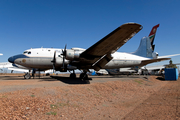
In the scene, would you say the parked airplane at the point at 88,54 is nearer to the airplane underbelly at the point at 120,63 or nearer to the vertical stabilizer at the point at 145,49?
the airplane underbelly at the point at 120,63

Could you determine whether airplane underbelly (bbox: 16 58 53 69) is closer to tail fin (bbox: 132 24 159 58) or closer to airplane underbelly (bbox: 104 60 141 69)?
airplane underbelly (bbox: 104 60 141 69)

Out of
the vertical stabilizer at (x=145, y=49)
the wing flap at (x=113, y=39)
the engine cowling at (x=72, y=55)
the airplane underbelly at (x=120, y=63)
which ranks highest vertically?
the vertical stabilizer at (x=145, y=49)

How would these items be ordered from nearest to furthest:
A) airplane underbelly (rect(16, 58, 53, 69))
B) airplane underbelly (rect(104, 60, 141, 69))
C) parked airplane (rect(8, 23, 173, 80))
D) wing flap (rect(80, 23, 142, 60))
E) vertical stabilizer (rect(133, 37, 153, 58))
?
wing flap (rect(80, 23, 142, 60))
parked airplane (rect(8, 23, 173, 80))
airplane underbelly (rect(16, 58, 53, 69))
airplane underbelly (rect(104, 60, 141, 69))
vertical stabilizer (rect(133, 37, 153, 58))

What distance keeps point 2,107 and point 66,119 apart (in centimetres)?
255

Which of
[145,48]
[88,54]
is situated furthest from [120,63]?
[88,54]

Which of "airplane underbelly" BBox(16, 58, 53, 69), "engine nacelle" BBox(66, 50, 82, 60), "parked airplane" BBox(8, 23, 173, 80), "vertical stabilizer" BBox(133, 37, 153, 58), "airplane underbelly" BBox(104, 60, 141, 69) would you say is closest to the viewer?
"parked airplane" BBox(8, 23, 173, 80)

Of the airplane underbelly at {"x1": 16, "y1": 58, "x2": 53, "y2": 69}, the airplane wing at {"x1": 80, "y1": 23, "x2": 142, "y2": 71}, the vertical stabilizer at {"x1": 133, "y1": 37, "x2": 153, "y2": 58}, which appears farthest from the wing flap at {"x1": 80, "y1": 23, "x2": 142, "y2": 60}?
the vertical stabilizer at {"x1": 133, "y1": 37, "x2": 153, "y2": 58}

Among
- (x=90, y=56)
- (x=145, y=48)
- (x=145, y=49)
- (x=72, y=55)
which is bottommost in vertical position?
(x=90, y=56)

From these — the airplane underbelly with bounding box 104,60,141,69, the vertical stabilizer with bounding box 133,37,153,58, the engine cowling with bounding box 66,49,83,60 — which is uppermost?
the vertical stabilizer with bounding box 133,37,153,58

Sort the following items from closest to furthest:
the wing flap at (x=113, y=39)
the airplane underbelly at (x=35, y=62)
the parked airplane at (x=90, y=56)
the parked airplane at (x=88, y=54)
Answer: the wing flap at (x=113, y=39), the parked airplane at (x=88, y=54), the parked airplane at (x=90, y=56), the airplane underbelly at (x=35, y=62)

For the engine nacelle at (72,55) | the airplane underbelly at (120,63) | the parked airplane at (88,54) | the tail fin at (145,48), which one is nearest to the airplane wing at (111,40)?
the parked airplane at (88,54)

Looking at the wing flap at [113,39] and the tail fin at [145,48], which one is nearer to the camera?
the wing flap at [113,39]

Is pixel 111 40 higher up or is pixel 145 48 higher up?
pixel 145 48

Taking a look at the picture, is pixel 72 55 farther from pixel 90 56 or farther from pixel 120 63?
pixel 120 63
